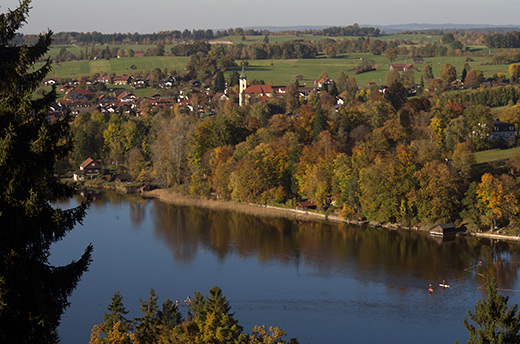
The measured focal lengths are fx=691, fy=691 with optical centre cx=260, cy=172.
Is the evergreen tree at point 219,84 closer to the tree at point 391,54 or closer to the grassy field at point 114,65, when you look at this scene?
the grassy field at point 114,65

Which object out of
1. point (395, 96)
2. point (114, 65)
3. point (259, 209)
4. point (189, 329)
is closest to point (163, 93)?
Result: point (114, 65)

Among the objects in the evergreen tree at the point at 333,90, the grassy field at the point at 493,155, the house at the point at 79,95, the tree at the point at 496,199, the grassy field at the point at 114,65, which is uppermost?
the grassy field at the point at 114,65

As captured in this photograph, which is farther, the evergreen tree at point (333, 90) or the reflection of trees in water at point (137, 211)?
the evergreen tree at point (333, 90)

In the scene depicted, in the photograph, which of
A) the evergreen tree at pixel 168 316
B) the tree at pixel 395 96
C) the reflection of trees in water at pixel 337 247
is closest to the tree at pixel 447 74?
the tree at pixel 395 96

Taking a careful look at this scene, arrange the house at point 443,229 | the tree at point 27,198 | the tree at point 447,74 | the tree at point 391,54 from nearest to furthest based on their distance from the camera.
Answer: the tree at point 27,198
the house at point 443,229
the tree at point 447,74
the tree at point 391,54

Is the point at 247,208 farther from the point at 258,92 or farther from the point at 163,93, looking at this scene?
the point at 163,93

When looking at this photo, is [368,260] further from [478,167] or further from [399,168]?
[478,167]

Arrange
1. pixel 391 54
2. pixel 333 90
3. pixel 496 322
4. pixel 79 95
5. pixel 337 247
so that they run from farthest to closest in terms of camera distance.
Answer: pixel 391 54, pixel 79 95, pixel 333 90, pixel 337 247, pixel 496 322

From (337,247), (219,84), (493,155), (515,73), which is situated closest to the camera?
(337,247)
